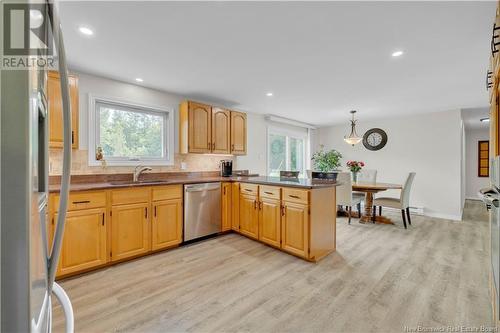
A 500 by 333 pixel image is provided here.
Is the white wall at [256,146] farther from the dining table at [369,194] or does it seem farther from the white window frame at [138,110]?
the dining table at [369,194]

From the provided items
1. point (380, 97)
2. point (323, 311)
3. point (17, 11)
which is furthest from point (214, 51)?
point (380, 97)

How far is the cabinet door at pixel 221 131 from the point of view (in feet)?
12.6

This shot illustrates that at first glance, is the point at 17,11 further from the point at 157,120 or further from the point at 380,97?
the point at 380,97

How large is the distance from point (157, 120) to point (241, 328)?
10.1ft

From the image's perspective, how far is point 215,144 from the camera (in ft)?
12.6

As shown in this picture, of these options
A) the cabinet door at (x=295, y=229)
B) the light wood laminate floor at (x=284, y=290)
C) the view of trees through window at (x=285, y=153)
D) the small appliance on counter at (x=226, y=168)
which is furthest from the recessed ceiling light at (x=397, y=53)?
the view of trees through window at (x=285, y=153)

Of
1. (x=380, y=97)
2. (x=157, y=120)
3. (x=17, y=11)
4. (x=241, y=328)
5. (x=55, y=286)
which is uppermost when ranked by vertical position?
(x=380, y=97)

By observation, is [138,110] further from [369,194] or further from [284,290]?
[369,194]

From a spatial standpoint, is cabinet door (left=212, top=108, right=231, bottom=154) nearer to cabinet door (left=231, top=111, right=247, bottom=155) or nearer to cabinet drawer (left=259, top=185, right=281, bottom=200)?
cabinet door (left=231, top=111, right=247, bottom=155)

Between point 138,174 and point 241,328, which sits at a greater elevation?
point 138,174

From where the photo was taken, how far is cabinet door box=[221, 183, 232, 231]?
3529mm

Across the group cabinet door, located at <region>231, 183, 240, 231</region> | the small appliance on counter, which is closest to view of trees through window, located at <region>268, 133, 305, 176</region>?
the small appliance on counter

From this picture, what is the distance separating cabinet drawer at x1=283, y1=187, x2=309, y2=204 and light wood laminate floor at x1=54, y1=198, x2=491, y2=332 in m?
0.71

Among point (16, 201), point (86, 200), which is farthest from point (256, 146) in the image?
point (16, 201)
